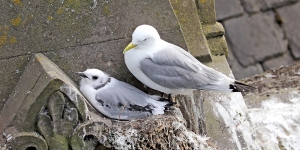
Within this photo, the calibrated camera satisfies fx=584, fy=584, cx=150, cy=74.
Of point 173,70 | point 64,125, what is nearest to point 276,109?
point 173,70

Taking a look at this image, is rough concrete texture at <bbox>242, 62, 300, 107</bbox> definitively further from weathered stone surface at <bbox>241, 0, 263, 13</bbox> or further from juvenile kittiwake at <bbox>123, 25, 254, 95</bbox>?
weathered stone surface at <bbox>241, 0, 263, 13</bbox>

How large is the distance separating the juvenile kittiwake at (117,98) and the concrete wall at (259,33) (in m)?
4.20

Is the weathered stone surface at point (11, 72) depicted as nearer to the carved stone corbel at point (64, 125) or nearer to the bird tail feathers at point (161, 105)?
the carved stone corbel at point (64, 125)

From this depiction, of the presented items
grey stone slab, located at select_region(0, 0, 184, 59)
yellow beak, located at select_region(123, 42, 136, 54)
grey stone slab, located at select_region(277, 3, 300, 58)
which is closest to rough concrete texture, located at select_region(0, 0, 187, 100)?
grey stone slab, located at select_region(0, 0, 184, 59)

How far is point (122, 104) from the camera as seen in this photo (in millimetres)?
2816

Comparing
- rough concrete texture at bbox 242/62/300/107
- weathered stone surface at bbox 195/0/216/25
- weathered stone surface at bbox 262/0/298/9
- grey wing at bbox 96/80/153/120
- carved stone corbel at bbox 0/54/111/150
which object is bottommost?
weathered stone surface at bbox 262/0/298/9

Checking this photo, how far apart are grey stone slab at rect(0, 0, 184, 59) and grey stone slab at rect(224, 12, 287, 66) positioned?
4089 mm

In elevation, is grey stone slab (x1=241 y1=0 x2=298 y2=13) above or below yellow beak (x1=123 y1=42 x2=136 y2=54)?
below

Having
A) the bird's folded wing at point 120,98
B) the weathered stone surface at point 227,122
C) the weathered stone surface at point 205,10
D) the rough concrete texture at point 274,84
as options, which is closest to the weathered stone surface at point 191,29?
the weathered stone surface at point 227,122

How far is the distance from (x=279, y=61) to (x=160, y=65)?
4.59 metres

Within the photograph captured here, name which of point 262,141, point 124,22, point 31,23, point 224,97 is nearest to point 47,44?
point 31,23

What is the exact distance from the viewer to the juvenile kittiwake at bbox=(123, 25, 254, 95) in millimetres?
2932

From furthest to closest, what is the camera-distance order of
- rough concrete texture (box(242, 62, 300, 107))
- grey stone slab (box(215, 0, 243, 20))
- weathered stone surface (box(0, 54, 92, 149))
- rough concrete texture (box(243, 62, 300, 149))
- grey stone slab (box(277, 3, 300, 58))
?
grey stone slab (box(277, 3, 300, 58)) → grey stone slab (box(215, 0, 243, 20)) → rough concrete texture (box(242, 62, 300, 107)) → rough concrete texture (box(243, 62, 300, 149)) → weathered stone surface (box(0, 54, 92, 149))

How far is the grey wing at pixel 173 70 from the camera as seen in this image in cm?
294
